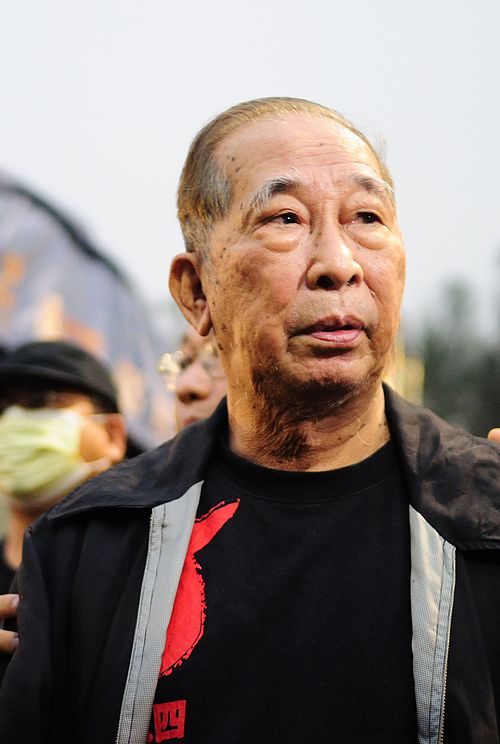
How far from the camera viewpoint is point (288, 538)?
2.06 meters

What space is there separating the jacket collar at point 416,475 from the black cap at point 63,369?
2788 mm

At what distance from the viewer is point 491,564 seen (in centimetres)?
192

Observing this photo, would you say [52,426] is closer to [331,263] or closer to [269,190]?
[269,190]

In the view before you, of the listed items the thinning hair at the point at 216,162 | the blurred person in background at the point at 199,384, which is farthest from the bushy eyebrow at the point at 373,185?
the blurred person in background at the point at 199,384

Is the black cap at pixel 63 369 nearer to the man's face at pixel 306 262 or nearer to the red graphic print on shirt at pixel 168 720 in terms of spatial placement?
the man's face at pixel 306 262

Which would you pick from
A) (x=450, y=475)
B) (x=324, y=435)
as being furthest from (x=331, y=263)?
(x=450, y=475)

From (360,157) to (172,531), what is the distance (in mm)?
1004

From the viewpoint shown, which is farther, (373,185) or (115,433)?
(115,433)

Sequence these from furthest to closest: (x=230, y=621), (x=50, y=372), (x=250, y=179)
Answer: (x=50, y=372) < (x=250, y=179) < (x=230, y=621)

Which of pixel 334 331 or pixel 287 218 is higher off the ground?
pixel 287 218

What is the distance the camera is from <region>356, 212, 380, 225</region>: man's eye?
2.14m

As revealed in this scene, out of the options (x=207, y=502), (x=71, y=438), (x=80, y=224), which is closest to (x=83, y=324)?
(x=80, y=224)

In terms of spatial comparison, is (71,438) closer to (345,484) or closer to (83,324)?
(345,484)

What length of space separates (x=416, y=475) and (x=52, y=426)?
3.64 metres
